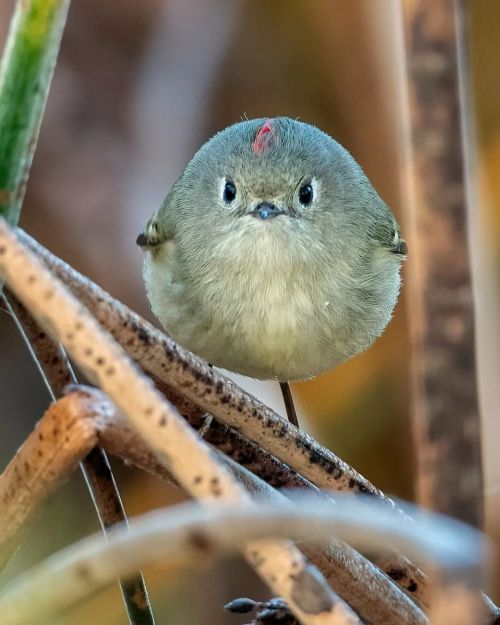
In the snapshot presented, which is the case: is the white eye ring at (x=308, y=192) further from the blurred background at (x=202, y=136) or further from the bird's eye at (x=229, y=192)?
the blurred background at (x=202, y=136)

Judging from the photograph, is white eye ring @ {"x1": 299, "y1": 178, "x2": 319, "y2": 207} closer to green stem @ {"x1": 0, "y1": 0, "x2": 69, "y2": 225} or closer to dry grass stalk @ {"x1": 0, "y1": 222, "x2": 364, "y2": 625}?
green stem @ {"x1": 0, "y1": 0, "x2": 69, "y2": 225}

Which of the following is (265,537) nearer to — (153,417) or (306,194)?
(153,417)

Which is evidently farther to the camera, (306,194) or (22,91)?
(306,194)

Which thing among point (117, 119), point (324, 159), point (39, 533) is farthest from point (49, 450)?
point (117, 119)

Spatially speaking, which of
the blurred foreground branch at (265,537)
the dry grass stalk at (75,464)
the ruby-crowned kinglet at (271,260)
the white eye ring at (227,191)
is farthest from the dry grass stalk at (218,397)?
the white eye ring at (227,191)

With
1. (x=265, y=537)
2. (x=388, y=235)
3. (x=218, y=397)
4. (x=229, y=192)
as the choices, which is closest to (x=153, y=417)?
(x=265, y=537)

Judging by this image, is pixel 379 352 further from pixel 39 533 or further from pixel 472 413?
pixel 472 413

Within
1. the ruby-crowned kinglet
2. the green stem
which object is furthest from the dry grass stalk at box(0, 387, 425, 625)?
the ruby-crowned kinglet
